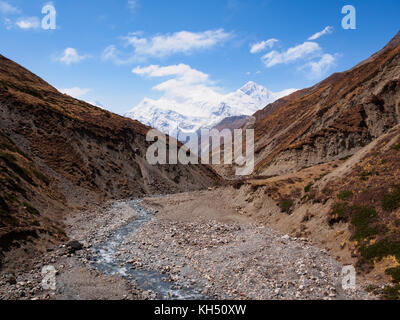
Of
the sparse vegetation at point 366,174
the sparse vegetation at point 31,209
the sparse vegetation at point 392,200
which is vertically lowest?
the sparse vegetation at point 31,209

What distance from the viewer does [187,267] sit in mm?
22969

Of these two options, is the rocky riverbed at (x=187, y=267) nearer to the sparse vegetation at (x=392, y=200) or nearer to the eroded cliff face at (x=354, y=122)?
the sparse vegetation at (x=392, y=200)

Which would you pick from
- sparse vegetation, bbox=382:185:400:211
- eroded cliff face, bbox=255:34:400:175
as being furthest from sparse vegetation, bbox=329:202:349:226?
eroded cliff face, bbox=255:34:400:175

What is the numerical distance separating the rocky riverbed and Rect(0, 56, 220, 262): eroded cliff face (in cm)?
502

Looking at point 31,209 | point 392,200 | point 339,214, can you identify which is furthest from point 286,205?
point 31,209

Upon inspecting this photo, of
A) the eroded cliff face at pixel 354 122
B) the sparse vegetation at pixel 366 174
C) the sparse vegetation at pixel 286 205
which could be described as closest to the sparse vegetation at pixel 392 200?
the sparse vegetation at pixel 366 174

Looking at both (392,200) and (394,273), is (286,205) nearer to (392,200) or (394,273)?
(392,200)

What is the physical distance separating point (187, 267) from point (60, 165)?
40.6m

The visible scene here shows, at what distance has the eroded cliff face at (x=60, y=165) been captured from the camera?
103 feet

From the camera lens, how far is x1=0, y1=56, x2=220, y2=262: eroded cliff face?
1233 inches

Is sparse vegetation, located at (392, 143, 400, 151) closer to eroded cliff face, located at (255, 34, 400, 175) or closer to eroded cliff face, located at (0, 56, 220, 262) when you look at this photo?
eroded cliff face, located at (255, 34, 400, 175)

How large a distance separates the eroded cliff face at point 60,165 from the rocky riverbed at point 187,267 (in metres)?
5.02
